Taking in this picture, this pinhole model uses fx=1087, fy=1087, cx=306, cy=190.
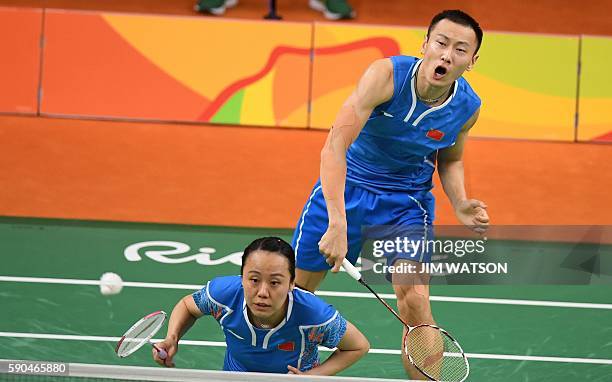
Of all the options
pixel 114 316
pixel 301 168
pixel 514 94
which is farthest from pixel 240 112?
pixel 114 316

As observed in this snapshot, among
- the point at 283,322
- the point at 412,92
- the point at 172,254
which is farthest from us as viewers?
the point at 172,254

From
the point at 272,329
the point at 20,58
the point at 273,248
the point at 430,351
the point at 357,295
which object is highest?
the point at 20,58

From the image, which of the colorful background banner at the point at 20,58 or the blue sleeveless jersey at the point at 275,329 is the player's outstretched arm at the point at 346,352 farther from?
the colorful background banner at the point at 20,58

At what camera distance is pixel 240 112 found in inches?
360

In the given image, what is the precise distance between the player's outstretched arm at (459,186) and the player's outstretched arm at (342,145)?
0.58m

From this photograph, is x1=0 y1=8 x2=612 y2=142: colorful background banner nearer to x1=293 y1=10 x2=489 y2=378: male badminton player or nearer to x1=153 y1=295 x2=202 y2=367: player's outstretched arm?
x1=293 y1=10 x2=489 y2=378: male badminton player

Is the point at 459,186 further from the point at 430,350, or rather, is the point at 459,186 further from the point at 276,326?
the point at 276,326

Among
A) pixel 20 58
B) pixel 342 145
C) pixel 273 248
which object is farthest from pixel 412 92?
pixel 20 58

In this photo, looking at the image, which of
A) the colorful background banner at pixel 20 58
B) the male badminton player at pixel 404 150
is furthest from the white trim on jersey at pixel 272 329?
the colorful background banner at pixel 20 58

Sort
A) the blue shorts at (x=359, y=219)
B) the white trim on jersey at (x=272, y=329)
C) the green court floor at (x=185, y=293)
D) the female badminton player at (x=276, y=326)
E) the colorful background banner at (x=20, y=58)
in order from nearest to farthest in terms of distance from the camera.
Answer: the female badminton player at (x=276, y=326)
the white trim on jersey at (x=272, y=329)
the blue shorts at (x=359, y=219)
the green court floor at (x=185, y=293)
the colorful background banner at (x=20, y=58)

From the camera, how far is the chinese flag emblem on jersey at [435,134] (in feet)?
16.9

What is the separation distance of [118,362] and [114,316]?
73 centimetres

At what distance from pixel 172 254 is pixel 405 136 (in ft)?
10.4

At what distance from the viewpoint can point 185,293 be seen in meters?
7.13
